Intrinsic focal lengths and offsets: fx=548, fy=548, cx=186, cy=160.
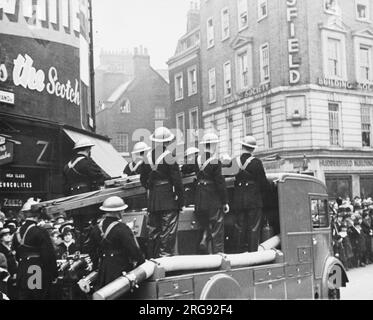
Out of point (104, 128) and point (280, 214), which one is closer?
point (280, 214)

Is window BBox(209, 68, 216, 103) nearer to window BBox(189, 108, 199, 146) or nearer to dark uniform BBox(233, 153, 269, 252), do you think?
window BBox(189, 108, 199, 146)

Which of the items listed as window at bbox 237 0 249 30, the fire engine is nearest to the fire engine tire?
the fire engine

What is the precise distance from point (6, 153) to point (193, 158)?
3.82 m

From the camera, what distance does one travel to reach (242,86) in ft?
28.8

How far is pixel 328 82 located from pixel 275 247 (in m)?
3.98

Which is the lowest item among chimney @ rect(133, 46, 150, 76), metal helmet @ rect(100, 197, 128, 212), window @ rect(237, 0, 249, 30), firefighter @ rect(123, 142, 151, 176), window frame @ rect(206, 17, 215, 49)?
metal helmet @ rect(100, 197, 128, 212)

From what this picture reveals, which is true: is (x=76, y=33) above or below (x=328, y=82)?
above

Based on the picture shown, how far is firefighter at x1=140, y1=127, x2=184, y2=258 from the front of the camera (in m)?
5.45

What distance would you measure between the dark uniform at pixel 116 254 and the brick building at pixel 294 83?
150 inches

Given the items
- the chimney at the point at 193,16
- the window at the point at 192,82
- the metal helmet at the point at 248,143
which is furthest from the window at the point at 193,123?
the metal helmet at the point at 248,143
